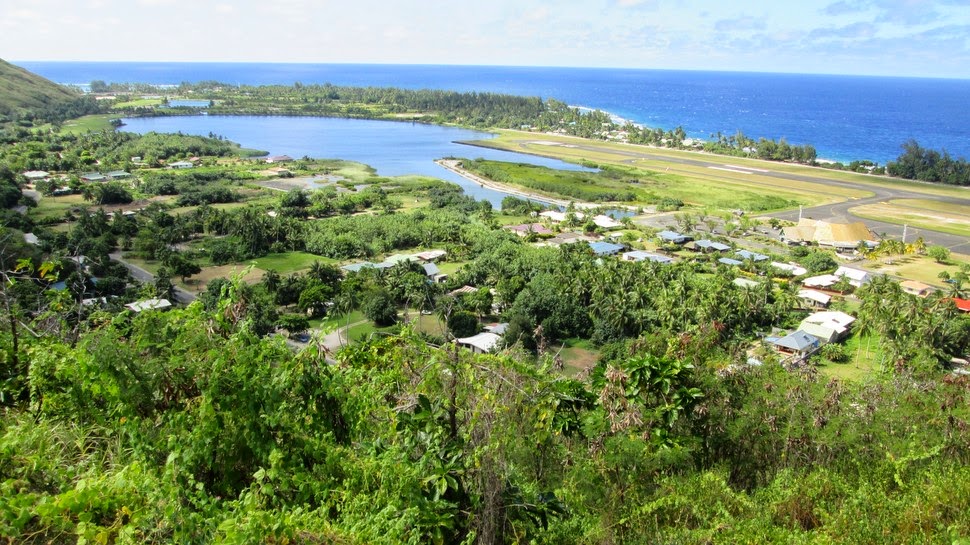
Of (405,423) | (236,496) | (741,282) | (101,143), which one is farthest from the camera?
(101,143)

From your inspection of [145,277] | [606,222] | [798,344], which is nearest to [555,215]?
[606,222]

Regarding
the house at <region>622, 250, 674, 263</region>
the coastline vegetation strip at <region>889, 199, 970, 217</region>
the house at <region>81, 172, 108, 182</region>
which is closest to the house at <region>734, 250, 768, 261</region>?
the house at <region>622, 250, 674, 263</region>

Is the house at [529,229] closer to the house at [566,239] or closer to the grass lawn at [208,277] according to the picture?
the house at [566,239]

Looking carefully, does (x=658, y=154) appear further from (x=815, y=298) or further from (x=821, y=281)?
(x=815, y=298)

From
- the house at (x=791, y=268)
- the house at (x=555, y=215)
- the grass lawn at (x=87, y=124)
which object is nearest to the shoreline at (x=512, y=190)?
the house at (x=555, y=215)

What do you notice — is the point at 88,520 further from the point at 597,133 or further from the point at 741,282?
the point at 597,133

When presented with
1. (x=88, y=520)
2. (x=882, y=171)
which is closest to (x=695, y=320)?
(x=88, y=520)
